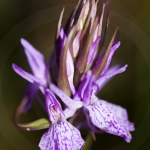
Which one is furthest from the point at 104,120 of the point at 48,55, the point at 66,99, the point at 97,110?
the point at 48,55

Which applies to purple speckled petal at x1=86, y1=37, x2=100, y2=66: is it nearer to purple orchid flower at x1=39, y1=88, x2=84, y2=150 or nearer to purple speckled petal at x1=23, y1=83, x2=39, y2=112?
purple orchid flower at x1=39, y1=88, x2=84, y2=150

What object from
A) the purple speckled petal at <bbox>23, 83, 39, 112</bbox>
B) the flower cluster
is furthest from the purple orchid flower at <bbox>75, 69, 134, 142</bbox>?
the purple speckled petal at <bbox>23, 83, 39, 112</bbox>

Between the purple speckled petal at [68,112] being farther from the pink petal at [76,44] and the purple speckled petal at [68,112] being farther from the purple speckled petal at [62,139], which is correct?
the pink petal at [76,44]

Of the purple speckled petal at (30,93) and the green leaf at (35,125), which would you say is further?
the purple speckled petal at (30,93)

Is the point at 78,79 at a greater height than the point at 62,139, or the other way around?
the point at 78,79

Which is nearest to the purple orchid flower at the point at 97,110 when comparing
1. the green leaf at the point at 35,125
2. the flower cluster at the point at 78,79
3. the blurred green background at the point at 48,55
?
the flower cluster at the point at 78,79

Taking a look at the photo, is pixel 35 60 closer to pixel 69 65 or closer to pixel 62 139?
pixel 69 65

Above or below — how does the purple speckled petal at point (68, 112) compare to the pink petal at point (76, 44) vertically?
below
